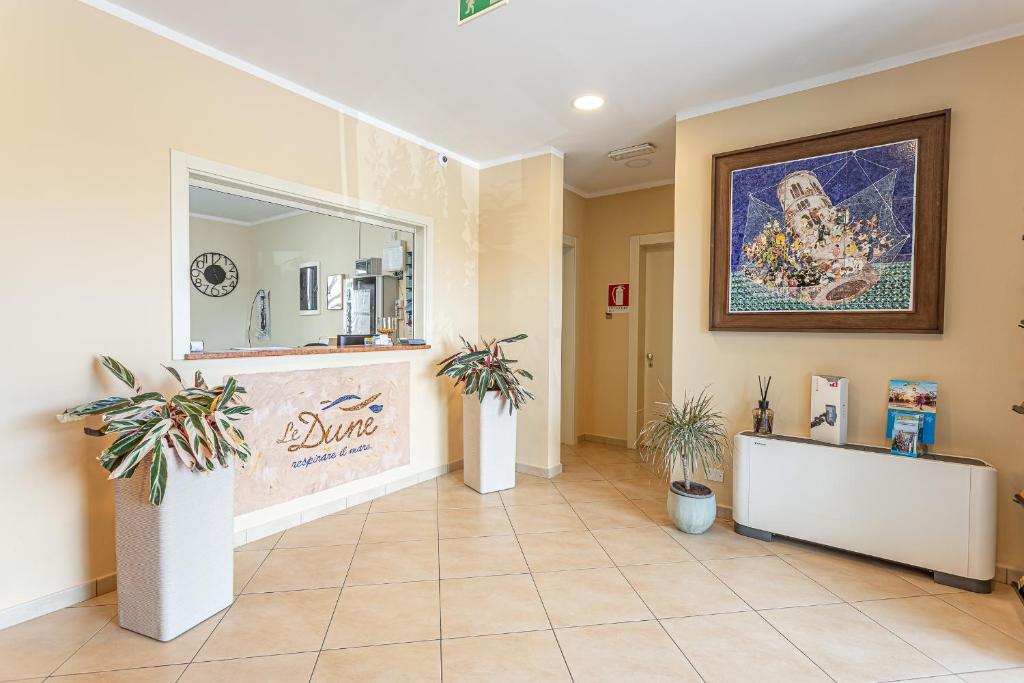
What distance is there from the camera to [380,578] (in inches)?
92.4

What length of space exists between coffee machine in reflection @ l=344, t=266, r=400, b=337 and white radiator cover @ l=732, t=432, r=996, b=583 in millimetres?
2604

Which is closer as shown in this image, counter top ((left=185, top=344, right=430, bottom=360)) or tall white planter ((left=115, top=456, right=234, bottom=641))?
tall white planter ((left=115, top=456, right=234, bottom=641))

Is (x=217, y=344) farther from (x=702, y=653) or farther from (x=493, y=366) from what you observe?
(x=702, y=653)

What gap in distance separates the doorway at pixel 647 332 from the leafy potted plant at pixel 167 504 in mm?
3724

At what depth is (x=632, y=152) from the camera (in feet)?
12.8

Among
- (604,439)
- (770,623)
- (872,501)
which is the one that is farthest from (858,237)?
(604,439)

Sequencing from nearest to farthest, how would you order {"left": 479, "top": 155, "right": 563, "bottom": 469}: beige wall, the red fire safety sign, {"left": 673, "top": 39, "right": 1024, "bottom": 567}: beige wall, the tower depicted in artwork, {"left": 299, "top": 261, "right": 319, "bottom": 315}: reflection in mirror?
{"left": 673, "top": 39, "right": 1024, "bottom": 567}: beige wall → the tower depicted in artwork → {"left": 299, "top": 261, "right": 319, "bottom": 315}: reflection in mirror → {"left": 479, "top": 155, "right": 563, "bottom": 469}: beige wall → the red fire safety sign

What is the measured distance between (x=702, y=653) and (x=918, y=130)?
2689 mm

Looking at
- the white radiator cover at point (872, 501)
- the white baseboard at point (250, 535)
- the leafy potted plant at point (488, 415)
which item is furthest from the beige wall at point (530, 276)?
the white radiator cover at point (872, 501)

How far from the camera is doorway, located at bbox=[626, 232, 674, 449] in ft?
Result: 15.9

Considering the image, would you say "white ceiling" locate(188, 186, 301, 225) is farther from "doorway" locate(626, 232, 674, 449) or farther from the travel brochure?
the travel brochure

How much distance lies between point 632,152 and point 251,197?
9.11 feet

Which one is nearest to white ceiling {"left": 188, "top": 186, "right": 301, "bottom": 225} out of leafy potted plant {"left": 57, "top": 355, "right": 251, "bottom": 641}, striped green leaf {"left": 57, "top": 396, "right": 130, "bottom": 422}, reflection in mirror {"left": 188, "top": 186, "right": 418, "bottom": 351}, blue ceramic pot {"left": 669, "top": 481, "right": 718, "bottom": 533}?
reflection in mirror {"left": 188, "top": 186, "right": 418, "bottom": 351}

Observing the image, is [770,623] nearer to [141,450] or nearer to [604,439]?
[141,450]
